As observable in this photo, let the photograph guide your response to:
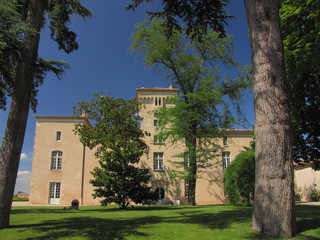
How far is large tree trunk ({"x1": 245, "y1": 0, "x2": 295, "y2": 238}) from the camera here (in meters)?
5.84

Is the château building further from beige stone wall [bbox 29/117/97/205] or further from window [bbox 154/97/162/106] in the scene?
window [bbox 154/97/162/106]

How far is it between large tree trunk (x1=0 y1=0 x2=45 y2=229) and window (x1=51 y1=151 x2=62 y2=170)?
66.9 ft

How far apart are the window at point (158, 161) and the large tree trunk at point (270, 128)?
21.5 meters

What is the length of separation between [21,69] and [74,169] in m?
20.1

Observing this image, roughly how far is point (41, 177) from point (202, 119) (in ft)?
60.6

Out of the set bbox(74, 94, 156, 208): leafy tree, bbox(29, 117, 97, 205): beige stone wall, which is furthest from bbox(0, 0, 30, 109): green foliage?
bbox(29, 117, 97, 205): beige stone wall

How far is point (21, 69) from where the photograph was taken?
862 cm

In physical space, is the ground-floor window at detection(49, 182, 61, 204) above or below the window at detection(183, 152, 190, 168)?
below

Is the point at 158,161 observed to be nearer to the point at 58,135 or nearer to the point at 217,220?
the point at 58,135

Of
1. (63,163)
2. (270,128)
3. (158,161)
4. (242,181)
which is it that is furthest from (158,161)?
(270,128)

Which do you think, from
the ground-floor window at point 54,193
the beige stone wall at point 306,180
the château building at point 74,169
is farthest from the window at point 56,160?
the beige stone wall at point 306,180

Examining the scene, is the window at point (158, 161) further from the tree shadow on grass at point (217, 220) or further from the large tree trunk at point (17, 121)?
the large tree trunk at point (17, 121)

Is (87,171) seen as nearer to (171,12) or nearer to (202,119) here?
(202,119)

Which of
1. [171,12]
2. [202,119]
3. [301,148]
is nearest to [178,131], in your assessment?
[202,119]
